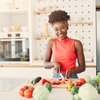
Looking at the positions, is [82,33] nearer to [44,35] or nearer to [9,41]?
[44,35]

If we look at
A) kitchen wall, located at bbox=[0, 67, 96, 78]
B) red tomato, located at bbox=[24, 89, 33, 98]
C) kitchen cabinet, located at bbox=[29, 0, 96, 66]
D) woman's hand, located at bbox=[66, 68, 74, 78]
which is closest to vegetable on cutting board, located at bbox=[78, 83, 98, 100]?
red tomato, located at bbox=[24, 89, 33, 98]

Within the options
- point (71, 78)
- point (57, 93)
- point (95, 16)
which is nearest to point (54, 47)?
point (71, 78)

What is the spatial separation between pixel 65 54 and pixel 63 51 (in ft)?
0.14

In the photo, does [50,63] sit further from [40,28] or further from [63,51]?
[40,28]

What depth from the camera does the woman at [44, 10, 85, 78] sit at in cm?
222

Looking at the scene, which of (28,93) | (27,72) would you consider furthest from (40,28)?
(28,93)

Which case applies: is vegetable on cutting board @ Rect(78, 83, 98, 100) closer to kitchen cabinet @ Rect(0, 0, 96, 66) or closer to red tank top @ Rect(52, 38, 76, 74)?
red tank top @ Rect(52, 38, 76, 74)

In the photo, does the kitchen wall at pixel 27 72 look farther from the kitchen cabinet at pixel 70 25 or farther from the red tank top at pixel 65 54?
the red tank top at pixel 65 54

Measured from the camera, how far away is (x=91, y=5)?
3855 millimetres

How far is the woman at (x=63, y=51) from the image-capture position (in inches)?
87.4

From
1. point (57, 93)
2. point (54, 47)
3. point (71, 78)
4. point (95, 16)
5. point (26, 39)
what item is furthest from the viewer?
point (26, 39)

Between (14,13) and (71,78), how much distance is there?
238cm

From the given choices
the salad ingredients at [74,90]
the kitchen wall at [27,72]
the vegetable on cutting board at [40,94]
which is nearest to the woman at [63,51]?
the salad ingredients at [74,90]

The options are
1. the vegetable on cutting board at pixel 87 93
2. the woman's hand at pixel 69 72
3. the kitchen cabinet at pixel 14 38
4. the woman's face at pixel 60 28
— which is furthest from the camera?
the kitchen cabinet at pixel 14 38
